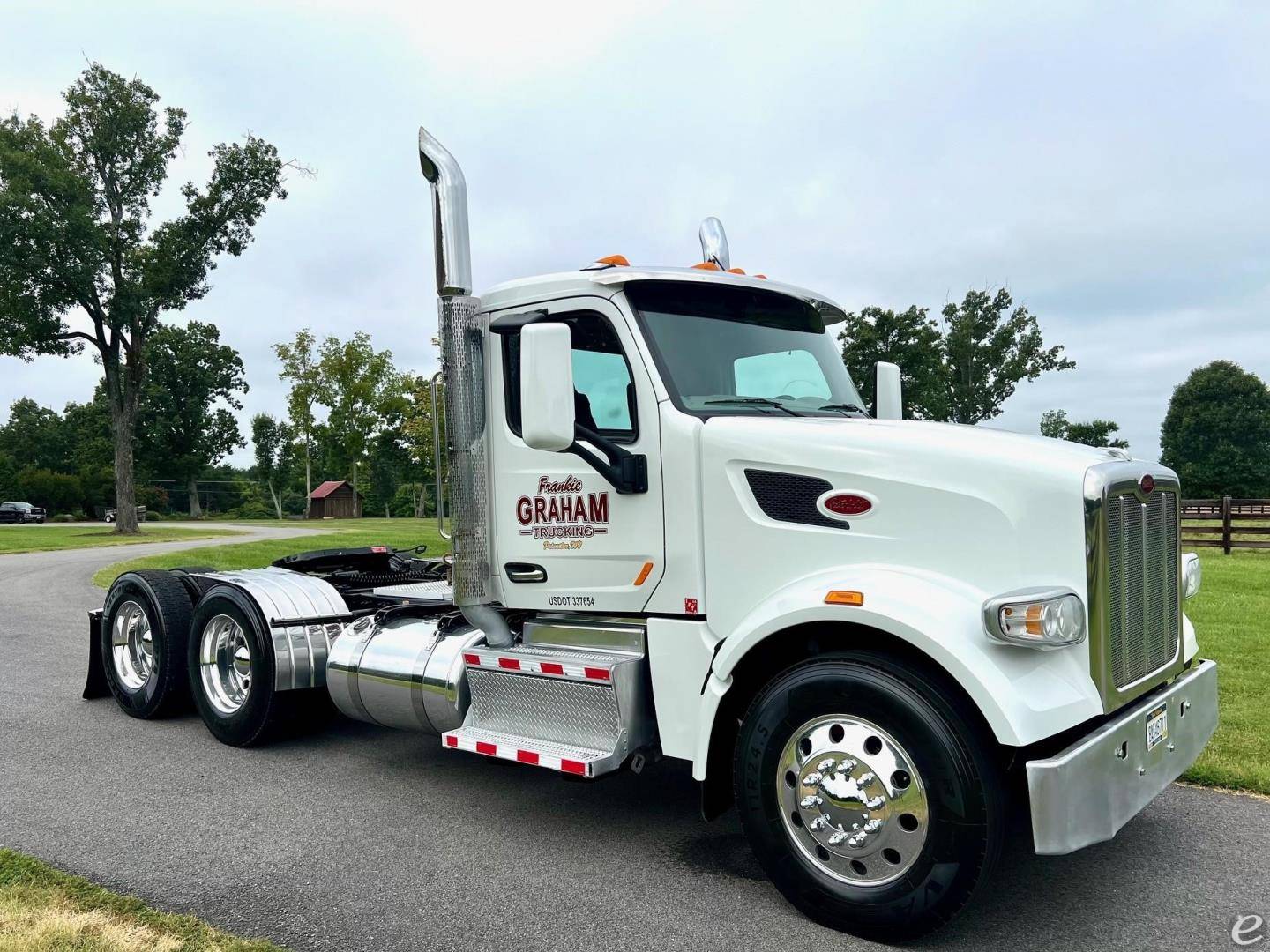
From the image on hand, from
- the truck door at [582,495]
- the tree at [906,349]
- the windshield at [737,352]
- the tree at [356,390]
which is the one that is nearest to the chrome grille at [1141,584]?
the windshield at [737,352]

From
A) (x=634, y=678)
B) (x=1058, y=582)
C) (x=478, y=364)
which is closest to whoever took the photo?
(x=1058, y=582)

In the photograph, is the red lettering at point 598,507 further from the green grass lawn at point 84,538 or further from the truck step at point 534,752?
the green grass lawn at point 84,538

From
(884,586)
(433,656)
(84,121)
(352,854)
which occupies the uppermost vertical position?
(84,121)

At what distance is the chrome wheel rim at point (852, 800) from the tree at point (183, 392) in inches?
2502

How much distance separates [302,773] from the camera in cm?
554

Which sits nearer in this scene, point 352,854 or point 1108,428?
point 352,854

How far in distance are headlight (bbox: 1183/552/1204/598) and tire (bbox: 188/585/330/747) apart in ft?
16.2

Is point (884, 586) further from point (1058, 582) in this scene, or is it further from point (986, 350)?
point (986, 350)

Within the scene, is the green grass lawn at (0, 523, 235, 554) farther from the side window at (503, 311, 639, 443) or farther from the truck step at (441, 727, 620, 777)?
the side window at (503, 311, 639, 443)

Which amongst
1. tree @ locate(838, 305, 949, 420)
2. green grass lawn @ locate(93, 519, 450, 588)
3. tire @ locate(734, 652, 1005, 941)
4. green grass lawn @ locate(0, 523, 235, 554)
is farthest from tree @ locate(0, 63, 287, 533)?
tire @ locate(734, 652, 1005, 941)

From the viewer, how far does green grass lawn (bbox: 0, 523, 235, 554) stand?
1148 inches

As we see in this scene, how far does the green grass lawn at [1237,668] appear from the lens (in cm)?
520

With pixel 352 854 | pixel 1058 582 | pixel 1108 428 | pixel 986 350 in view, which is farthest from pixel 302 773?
pixel 1108 428

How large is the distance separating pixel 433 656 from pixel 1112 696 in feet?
10.7
